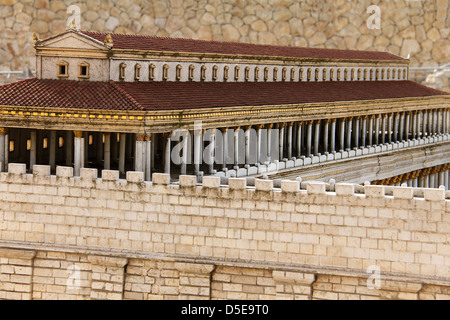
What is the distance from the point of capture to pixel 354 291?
32.6 m

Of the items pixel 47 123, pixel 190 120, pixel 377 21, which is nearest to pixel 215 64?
pixel 190 120

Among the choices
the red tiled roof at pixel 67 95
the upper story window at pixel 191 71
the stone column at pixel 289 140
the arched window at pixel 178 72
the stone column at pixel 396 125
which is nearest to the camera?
the red tiled roof at pixel 67 95

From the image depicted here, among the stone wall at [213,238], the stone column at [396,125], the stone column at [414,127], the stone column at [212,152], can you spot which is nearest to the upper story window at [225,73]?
the stone column at [212,152]

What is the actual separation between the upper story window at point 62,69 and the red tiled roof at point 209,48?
135 centimetres

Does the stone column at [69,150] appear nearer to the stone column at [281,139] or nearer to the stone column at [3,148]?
the stone column at [3,148]

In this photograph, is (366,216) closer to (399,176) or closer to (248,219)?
(248,219)

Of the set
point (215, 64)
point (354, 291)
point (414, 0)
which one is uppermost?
point (414, 0)

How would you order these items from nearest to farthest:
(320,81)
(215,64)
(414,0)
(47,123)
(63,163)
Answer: (47,123), (63,163), (215,64), (320,81), (414,0)

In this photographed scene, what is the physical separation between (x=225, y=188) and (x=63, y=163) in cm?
947

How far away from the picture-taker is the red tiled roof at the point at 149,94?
125 ft

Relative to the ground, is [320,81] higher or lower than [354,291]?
higher

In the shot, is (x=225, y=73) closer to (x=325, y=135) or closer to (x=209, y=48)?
(x=209, y=48)

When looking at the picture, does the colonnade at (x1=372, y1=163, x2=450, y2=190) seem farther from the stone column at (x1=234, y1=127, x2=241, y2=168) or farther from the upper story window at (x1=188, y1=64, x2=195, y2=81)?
the upper story window at (x1=188, y1=64, x2=195, y2=81)

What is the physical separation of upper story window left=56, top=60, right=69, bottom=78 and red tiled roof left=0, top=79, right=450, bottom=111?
0.29 metres
